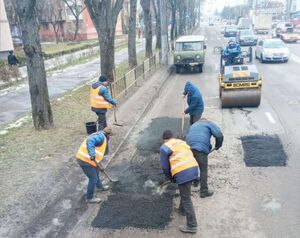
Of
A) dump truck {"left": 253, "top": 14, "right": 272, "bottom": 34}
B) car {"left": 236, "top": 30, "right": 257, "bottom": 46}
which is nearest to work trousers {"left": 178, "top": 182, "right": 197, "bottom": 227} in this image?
car {"left": 236, "top": 30, "right": 257, "bottom": 46}

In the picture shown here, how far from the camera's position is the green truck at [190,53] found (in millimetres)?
22469

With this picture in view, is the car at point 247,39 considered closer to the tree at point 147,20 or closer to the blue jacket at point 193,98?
the tree at point 147,20

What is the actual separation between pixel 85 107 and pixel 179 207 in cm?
871

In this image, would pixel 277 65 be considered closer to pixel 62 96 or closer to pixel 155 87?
pixel 155 87

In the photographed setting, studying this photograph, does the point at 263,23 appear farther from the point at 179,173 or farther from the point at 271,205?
the point at 179,173

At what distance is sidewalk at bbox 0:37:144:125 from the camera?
582 inches

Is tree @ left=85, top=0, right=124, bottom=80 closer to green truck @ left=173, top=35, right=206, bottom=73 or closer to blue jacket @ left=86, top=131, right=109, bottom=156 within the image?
green truck @ left=173, top=35, right=206, bottom=73

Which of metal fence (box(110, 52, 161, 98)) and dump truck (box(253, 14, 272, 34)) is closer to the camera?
metal fence (box(110, 52, 161, 98))

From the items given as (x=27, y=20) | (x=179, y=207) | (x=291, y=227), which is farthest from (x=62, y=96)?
(x=291, y=227)

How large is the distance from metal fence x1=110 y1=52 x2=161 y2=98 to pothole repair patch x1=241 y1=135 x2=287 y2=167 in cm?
653

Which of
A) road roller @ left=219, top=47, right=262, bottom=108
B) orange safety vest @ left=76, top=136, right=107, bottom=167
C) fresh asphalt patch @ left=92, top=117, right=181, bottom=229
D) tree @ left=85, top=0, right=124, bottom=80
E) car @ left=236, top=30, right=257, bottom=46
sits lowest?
car @ left=236, top=30, right=257, bottom=46

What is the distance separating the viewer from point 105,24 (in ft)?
53.6

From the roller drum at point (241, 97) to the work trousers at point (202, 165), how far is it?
686cm

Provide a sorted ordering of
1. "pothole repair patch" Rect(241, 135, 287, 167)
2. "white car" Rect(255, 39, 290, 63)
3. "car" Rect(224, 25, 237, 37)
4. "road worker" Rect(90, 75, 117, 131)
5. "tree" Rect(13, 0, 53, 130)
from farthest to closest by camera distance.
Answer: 1. "car" Rect(224, 25, 237, 37)
2. "white car" Rect(255, 39, 290, 63)
3. "road worker" Rect(90, 75, 117, 131)
4. "tree" Rect(13, 0, 53, 130)
5. "pothole repair patch" Rect(241, 135, 287, 167)
